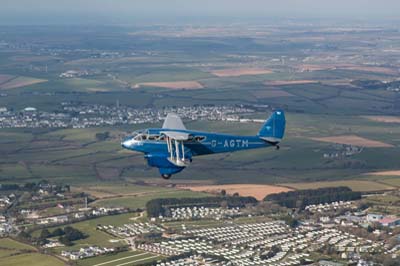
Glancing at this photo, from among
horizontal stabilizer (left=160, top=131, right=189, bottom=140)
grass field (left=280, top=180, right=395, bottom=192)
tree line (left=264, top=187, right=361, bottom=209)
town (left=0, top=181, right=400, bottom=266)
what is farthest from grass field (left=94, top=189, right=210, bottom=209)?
horizontal stabilizer (left=160, top=131, right=189, bottom=140)

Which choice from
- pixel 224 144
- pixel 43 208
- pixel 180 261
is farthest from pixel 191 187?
pixel 224 144

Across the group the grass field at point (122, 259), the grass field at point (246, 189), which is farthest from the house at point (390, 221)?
the grass field at point (122, 259)

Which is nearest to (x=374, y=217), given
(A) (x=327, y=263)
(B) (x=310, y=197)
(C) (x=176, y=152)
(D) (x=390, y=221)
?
(D) (x=390, y=221)

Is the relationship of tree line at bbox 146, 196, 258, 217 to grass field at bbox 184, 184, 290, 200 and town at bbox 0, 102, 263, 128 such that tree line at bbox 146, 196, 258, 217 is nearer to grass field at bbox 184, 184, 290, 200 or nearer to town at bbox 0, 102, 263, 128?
grass field at bbox 184, 184, 290, 200

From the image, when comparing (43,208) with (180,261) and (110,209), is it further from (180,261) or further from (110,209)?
(180,261)

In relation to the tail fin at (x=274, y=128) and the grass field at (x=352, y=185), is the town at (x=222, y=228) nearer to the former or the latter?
the grass field at (x=352, y=185)

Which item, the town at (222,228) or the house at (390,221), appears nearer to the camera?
the town at (222,228)
